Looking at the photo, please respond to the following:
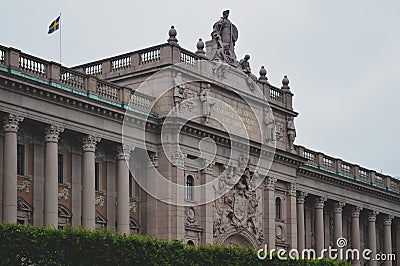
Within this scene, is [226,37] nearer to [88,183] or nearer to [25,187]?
[88,183]

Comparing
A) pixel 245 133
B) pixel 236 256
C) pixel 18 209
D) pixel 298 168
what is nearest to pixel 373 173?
pixel 298 168

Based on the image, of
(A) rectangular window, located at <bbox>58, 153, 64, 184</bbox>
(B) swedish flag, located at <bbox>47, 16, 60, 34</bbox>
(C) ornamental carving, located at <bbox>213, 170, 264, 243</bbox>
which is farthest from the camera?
(C) ornamental carving, located at <bbox>213, 170, 264, 243</bbox>

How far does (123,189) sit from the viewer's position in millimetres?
60500

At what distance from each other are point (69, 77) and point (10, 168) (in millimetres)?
7836

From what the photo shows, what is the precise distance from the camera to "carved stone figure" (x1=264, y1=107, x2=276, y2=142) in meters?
73.0

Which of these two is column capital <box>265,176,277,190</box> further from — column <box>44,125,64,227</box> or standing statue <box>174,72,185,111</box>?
column <box>44,125,64,227</box>

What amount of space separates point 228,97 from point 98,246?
24.4 meters

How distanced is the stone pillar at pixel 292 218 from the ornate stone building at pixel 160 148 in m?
0.08

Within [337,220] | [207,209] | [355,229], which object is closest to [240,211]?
[207,209]

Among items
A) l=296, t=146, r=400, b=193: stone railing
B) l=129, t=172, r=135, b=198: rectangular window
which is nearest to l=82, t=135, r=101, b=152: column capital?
l=129, t=172, r=135, b=198: rectangular window

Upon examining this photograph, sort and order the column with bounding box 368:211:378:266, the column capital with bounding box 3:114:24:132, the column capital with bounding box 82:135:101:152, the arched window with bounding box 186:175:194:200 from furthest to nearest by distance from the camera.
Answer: the column with bounding box 368:211:378:266 < the arched window with bounding box 186:175:194:200 < the column capital with bounding box 82:135:101:152 < the column capital with bounding box 3:114:24:132

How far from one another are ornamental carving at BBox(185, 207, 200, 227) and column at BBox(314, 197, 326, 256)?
2044 cm

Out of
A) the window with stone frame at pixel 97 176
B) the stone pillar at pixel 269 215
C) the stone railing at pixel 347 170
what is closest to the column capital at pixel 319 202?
the stone railing at pixel 347 170

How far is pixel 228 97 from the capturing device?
6919 centimetres
